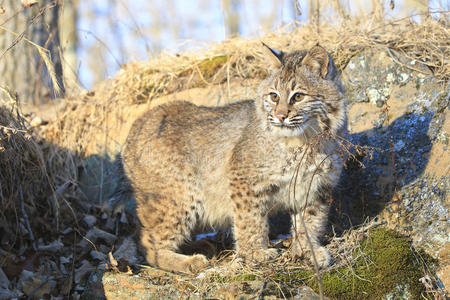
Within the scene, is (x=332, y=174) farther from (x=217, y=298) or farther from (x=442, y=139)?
(x=217, y=298)

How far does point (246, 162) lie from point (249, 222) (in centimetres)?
49

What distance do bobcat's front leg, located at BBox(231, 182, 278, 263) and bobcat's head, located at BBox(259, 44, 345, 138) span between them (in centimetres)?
59

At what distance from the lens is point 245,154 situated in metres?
3.68

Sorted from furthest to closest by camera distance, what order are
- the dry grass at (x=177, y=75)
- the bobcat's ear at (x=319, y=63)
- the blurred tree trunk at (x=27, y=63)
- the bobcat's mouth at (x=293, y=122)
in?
the blurred tree trunk at (x=27, y=63), the dry grass at (x=177, y=75), the bobcat's ear at (x=319, y=63), the bobcat's mouth at (x=293, y=122)

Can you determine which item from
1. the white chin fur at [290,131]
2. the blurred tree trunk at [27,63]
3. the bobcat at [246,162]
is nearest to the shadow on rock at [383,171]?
the bobcat at [246,162]

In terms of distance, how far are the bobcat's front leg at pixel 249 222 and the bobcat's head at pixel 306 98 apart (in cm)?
59

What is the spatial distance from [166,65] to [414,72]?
2.96 m

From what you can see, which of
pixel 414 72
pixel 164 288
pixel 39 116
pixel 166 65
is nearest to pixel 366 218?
pixel 414 72

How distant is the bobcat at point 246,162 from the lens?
3.38 metres

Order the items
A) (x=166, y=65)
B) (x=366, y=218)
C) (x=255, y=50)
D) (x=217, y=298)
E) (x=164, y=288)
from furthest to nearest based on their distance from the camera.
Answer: (x=166, y=65)
(x=255, y=50)
(x=366, y=218)
(x=164, y=288)
(x=217, y=298)

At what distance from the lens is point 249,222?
11.7 feet

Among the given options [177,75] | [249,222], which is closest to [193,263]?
[249,222]

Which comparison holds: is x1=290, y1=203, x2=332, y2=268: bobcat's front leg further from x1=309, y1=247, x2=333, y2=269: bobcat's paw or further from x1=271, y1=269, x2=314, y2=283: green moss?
x1=271, y1=269, x2=314, y2=283: green moss

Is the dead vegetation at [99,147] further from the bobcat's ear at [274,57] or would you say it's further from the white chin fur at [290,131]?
the bobcat's ear at [274,57]
